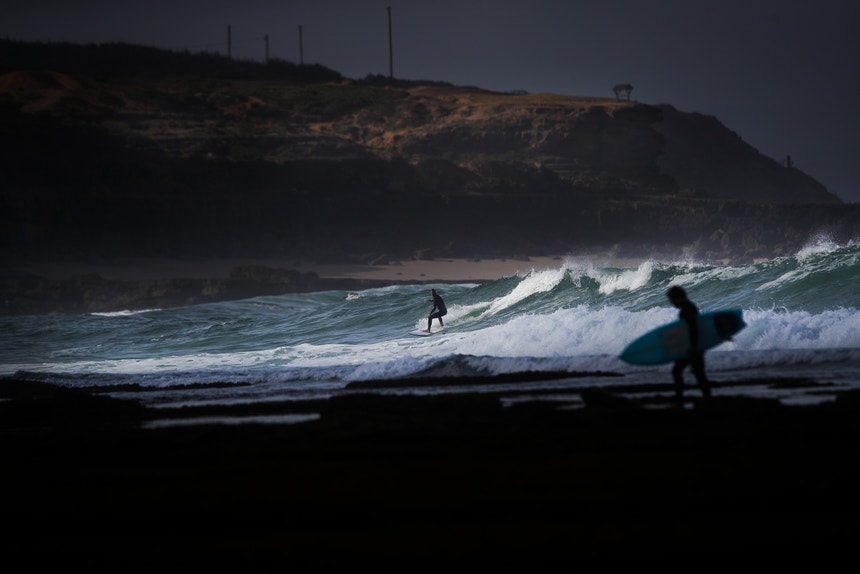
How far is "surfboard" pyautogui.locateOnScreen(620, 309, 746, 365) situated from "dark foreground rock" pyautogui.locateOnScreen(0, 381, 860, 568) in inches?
26.4

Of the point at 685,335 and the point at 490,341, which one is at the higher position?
the point at 685,335

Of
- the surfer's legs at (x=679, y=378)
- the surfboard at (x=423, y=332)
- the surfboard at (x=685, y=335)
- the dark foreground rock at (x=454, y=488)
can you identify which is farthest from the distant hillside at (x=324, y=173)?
the dark foreground rock at (x=454, y=488)

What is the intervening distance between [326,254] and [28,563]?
8029 centimetres

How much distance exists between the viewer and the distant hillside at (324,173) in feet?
285

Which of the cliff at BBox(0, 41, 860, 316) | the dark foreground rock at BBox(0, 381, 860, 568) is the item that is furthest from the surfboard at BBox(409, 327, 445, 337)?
the cliff at BBox(0, 41, 860, 316)

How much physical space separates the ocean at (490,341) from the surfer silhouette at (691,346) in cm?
102

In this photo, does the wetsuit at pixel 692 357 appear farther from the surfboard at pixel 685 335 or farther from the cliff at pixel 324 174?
the cliff at pixel 324 174

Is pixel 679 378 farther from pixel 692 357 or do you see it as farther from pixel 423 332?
pixel 423 332

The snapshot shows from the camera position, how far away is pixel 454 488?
721cm

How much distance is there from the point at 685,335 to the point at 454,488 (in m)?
4.31

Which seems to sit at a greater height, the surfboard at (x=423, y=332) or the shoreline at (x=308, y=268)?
the shoreline at (x=308, y=268)

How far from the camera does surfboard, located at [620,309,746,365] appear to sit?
420 inches

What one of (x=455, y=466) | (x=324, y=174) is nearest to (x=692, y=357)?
(x=455, y=466)

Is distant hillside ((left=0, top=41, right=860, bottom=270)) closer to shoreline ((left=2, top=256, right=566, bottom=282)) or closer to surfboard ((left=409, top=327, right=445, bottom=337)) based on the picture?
shoreline ((left=2, top=256, right=566, bottom=282))
